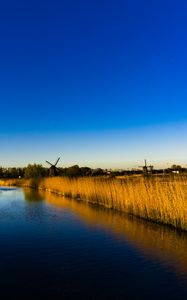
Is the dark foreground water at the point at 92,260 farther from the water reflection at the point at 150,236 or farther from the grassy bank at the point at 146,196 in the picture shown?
the grassy bank at the point at 146,196

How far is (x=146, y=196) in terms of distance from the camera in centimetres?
1716

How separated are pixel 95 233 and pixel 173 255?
13.8 ft

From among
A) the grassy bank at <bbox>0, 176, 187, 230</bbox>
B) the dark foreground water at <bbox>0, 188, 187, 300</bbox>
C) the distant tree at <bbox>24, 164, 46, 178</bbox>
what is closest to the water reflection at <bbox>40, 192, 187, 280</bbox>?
the dark foreground water at <bbox>0, 188, 187, 300</bbox>

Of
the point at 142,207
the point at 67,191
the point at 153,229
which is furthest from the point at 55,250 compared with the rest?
the point at 67,191

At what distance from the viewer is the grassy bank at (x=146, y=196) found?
568 inches

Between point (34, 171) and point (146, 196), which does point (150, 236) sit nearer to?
point (146, 196)

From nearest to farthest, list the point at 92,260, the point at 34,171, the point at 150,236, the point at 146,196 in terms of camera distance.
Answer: the point at 92,260 → the point at 150,236 → the point at 146,196 → the point at 34,171

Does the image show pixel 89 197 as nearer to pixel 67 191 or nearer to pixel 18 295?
pixel 67 191

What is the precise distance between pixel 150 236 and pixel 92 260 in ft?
12.1

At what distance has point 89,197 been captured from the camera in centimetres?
2686

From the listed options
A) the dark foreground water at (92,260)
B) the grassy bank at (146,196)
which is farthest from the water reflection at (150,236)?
the grassy bank at (146,196)

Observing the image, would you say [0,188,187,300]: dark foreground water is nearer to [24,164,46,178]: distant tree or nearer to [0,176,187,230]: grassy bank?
[0,176,187,230]: grassy bank

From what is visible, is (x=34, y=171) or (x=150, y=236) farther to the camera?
(x=34, y=171)

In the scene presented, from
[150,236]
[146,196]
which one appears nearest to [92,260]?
[150,236]
